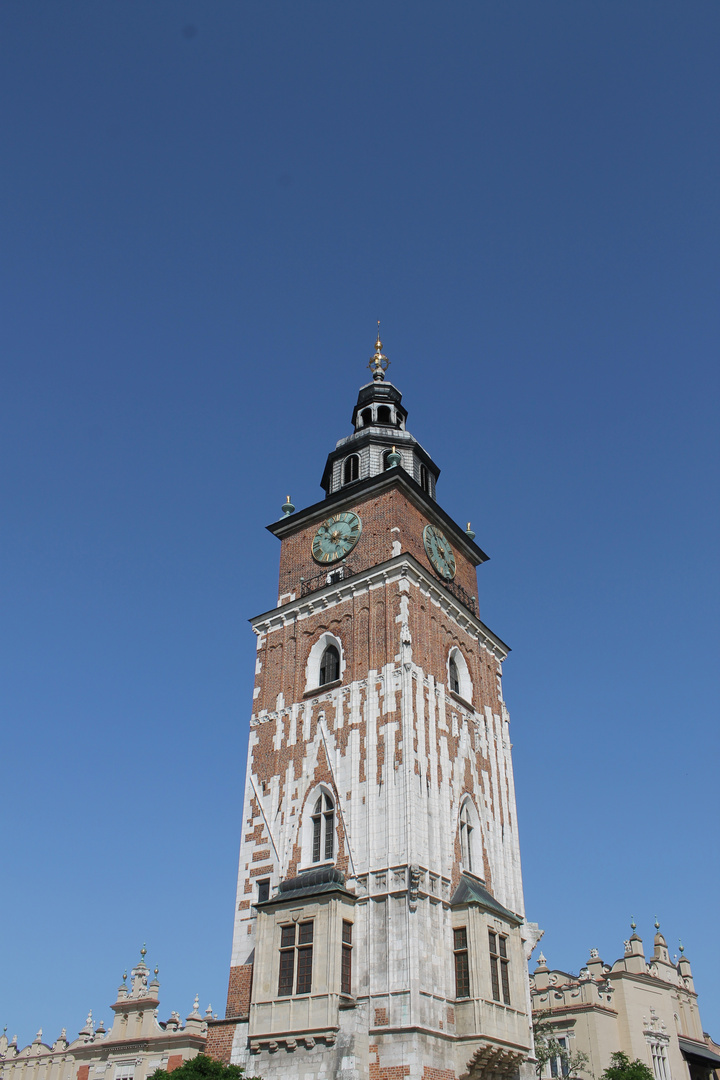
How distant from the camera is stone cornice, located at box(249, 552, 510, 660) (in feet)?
124

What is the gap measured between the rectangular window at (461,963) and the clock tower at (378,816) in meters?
0.06

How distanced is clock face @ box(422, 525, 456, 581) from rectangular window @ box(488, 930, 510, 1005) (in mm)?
15525

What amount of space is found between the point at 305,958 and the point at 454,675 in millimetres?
13839

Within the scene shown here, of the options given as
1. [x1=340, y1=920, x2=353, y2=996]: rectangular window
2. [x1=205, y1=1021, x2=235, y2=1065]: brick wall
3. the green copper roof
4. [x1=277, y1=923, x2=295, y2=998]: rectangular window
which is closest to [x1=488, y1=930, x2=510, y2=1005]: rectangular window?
the green copper roof

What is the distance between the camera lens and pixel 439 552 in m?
42.7

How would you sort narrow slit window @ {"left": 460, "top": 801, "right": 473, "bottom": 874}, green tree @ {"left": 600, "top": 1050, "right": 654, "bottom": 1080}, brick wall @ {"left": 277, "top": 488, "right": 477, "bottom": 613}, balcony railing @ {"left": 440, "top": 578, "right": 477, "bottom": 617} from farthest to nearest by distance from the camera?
balcony railing @ {"left": 440, "top": 578, "right": 477, "bottom": 617} < brick wall @ {"left": 277, "top": 488, "right": 477, "bottom": 613} < green tree @ {"left": 600, "top": 1050, "right": 654, "bottom": 1080} < narrow slit window @ {"left": 460, "top": 801, "right": 473, "bottom": 874}

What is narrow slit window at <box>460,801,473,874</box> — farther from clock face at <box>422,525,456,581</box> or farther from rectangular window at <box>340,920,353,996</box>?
clock face at <box>422,525,456,581</box>

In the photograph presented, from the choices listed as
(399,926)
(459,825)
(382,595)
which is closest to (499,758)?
(459,825)

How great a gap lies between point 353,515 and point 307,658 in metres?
6.96

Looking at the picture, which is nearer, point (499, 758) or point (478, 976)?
point (478, 976)

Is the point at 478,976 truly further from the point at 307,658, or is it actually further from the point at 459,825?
the point at 307,658

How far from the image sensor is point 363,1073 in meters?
28.5

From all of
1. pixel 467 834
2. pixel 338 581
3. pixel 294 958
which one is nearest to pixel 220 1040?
pixel 294 958

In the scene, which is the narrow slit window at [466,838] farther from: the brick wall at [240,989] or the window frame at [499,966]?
the brick wall at [240,989]
